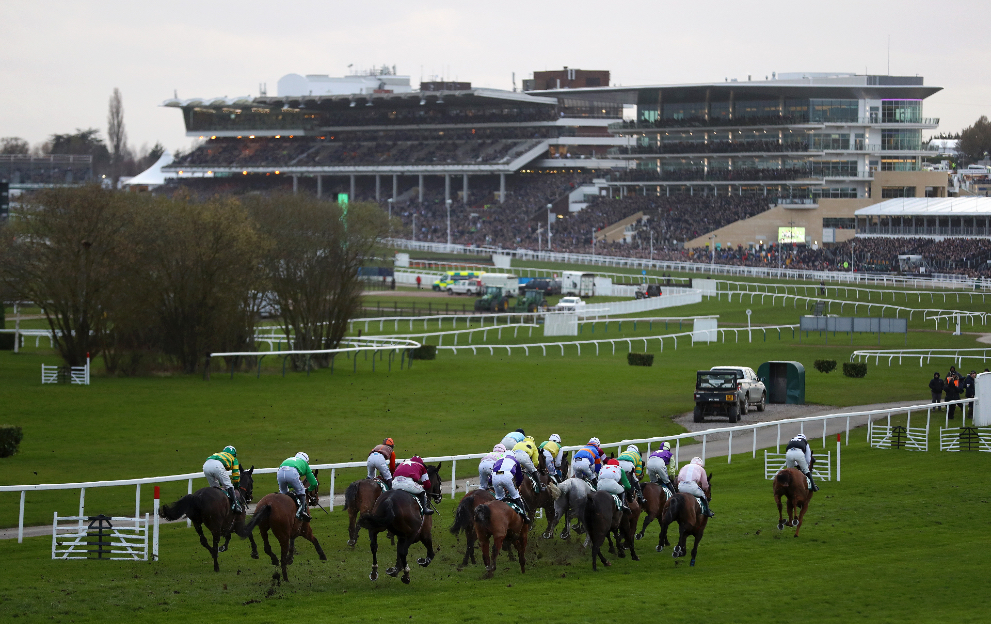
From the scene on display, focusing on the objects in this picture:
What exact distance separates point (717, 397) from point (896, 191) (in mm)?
83120

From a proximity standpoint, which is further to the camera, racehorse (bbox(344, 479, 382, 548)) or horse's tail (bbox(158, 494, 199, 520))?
racehorse (bbox(344, 479, 382, 548))

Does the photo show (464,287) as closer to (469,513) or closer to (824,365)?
(824,365)

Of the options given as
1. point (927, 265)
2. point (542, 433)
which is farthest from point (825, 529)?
point (927, 265)

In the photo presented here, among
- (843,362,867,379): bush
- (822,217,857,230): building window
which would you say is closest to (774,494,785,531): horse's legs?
(843,362,867,379): bush

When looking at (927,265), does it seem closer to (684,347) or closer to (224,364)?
(684,347)

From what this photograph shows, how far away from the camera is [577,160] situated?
422ft

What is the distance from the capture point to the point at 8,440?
922 inches

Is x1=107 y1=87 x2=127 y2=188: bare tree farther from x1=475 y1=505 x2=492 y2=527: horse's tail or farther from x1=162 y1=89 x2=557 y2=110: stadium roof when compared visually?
x1=475 y1=505 x2=492 y2=527: horse's tail

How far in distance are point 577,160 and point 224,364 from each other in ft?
304

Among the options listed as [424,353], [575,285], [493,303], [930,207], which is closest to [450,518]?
[424,353]

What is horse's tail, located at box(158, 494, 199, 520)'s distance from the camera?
1486 cm

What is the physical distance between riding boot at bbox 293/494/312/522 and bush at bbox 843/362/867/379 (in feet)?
95.1

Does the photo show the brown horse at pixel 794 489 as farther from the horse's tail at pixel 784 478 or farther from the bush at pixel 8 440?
the bush at pixel 8 440

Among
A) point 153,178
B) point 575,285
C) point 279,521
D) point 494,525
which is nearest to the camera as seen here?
point 279,521
